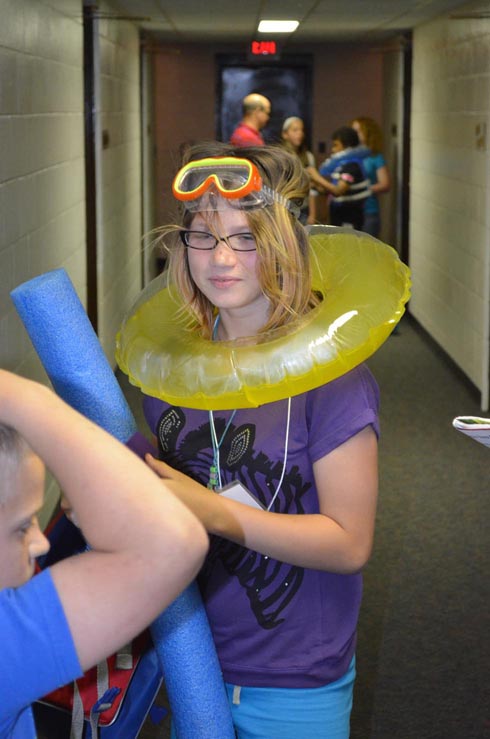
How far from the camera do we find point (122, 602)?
90cm

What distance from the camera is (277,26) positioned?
9.12m

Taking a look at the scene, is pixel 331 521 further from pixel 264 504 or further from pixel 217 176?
pixel 217 176

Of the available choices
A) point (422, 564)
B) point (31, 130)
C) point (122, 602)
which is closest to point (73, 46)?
point (31, 130)

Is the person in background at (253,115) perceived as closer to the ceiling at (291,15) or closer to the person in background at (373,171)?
the ceiling at (291,15)

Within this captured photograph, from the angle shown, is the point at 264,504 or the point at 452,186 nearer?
the point at 264,504

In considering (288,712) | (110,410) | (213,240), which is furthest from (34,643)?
(213,240)

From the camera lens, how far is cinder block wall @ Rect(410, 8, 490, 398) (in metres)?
6.20

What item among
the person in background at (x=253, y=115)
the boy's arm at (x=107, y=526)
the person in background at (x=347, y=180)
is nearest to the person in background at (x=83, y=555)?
the boy's arm at (x=107, y=526)

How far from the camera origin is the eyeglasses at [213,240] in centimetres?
152

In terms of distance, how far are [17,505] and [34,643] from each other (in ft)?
0.40

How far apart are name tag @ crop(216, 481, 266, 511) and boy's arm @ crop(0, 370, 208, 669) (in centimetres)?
56

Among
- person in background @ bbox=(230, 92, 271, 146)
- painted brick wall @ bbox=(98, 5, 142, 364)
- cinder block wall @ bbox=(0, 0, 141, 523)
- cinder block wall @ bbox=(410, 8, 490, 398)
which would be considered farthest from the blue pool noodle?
person in background @ bbox=(230, 92, 271, 146)

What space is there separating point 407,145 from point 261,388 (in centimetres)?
851

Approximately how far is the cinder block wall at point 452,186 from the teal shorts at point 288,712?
185 inches
